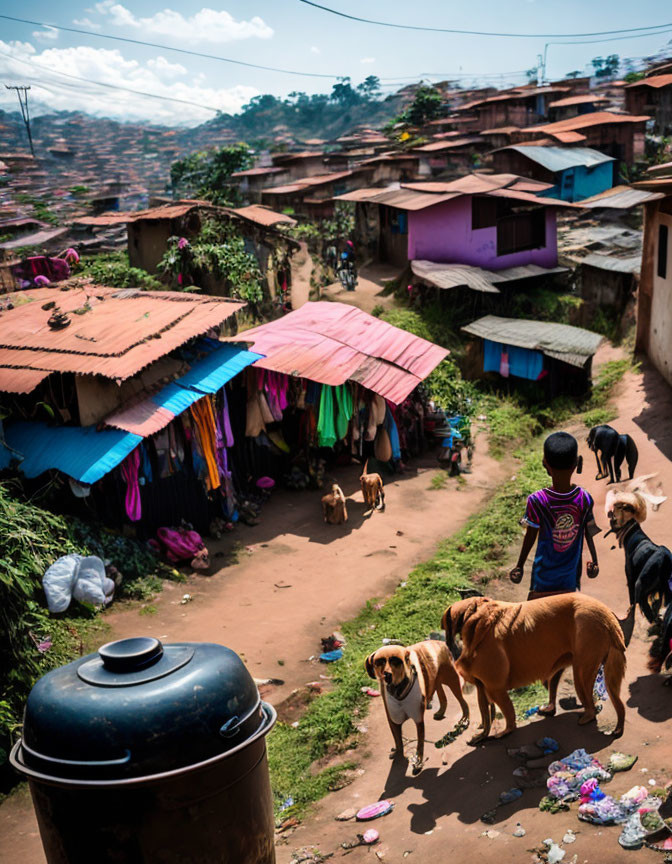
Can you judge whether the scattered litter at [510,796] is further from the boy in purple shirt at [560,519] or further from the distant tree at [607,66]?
the distant tree at [607,66]

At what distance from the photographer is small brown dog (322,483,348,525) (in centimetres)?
1174

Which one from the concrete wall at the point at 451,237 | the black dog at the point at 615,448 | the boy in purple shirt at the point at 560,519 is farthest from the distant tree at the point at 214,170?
the boy in purple shirt at the point at 560,519

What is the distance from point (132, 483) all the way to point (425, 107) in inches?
1619

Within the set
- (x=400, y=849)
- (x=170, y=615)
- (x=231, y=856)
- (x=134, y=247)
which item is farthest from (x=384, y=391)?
(x=134, y=247)

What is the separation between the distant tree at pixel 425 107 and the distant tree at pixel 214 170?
11.9 meters

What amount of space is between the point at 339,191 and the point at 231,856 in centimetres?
3251

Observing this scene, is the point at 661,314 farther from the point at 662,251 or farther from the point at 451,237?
the point at 451,237

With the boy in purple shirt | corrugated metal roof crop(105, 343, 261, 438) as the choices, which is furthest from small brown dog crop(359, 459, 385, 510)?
the boy in purple shirt

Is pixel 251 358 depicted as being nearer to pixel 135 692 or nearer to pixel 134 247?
pixel 135 692

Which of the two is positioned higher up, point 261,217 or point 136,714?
point 261,217

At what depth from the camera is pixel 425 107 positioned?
148 ft

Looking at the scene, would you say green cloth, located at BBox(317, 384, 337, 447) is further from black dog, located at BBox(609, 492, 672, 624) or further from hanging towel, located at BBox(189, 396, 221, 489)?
black dog, located at BBox(609, 492, 672, 624)

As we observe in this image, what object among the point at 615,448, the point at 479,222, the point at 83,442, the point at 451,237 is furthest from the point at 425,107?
the point at 83,442

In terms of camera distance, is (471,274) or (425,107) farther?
(425,107)
